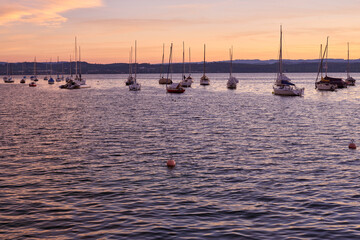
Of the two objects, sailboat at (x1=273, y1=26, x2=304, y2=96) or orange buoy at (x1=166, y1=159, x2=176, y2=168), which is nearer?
orange buoy at (x1=166, y1=159, x2=176, y2=168)

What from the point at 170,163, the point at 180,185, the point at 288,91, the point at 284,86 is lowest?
the point at 180,185

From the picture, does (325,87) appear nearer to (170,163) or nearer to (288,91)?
(288,91)

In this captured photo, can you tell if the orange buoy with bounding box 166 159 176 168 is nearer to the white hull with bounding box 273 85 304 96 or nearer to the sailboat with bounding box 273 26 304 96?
the sailboat with bounding box 273 26 304 96

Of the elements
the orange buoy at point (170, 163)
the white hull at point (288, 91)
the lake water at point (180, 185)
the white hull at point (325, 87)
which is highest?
the white hull at point (325, 87)

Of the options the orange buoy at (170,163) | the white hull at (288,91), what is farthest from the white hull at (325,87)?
the orange buoy at (170,163)

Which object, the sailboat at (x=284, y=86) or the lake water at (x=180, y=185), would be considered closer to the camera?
the lake water at (x=180, y=185)

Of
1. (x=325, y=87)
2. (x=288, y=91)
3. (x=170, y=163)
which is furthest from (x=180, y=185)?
(x=325, y=87)

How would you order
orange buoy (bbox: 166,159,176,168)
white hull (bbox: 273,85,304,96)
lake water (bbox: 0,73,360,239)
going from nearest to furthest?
lake water (bbox: 0,73,360,239) < orange buoy (bbox: 166,159,176,168) < white hull (bbox: 273,85,304,96)

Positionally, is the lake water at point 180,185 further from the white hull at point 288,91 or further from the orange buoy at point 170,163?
the white hull at point 288,91

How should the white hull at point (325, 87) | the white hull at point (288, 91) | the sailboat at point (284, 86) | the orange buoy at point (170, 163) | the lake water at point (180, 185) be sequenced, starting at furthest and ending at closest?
the white hull at point (325, 87) < the white hull at point (288, 91) < the sailboat at point (284, 86) < the orange buoy at point (170, 163) < the lake water at point (180, 185)

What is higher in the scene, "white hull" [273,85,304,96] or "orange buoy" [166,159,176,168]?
"white hull" [273,85,304,96]

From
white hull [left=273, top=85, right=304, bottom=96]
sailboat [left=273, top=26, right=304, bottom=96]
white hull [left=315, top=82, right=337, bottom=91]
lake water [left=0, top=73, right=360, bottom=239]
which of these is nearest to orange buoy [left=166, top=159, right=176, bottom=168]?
lake water [left=0, top=73, right=360, bottom=239]

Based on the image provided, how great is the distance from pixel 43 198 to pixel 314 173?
14838mm

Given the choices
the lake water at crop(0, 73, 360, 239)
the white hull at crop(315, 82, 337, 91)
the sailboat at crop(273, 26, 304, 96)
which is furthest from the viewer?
the white hull at crop(315, 82, 337, 91)
